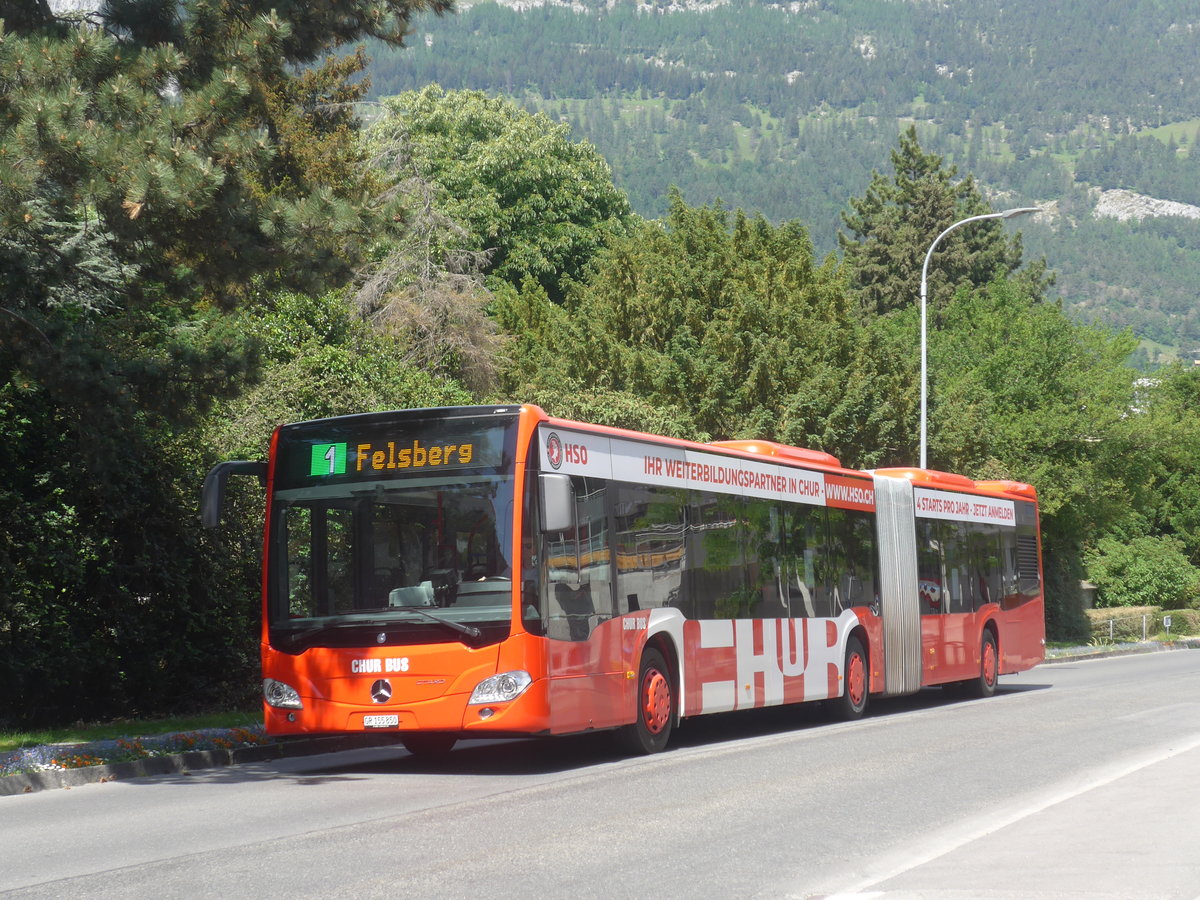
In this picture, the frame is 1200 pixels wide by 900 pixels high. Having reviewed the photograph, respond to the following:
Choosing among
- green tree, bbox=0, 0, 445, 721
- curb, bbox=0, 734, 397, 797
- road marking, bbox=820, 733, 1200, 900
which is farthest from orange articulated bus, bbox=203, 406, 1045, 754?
road marking, bbox=820, 733, 1200, 900

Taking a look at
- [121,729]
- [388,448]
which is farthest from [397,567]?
[121,729]

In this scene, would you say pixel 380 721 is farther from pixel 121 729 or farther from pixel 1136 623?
pixel 1136 623

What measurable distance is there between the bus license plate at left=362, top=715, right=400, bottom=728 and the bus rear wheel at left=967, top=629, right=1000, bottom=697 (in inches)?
534

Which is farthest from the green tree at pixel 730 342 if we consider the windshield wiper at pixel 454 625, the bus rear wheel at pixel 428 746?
the windshield wiper at pixel 454 625

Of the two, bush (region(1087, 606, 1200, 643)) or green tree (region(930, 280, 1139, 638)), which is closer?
green tree (region(930, 280, 1139, 638))

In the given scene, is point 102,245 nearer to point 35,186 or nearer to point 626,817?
point 35,186

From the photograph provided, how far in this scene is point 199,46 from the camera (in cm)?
1270

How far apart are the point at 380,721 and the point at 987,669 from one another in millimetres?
14213

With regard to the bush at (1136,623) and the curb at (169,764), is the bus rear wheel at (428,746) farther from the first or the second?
the bush at (1136,623)

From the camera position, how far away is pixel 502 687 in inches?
491

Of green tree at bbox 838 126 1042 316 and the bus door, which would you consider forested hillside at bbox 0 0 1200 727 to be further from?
green tree at bbox 838 126 1042 316

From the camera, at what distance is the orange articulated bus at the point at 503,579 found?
1262 cm

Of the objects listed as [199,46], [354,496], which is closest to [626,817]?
[354,496]

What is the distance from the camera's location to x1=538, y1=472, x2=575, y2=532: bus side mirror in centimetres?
1251
